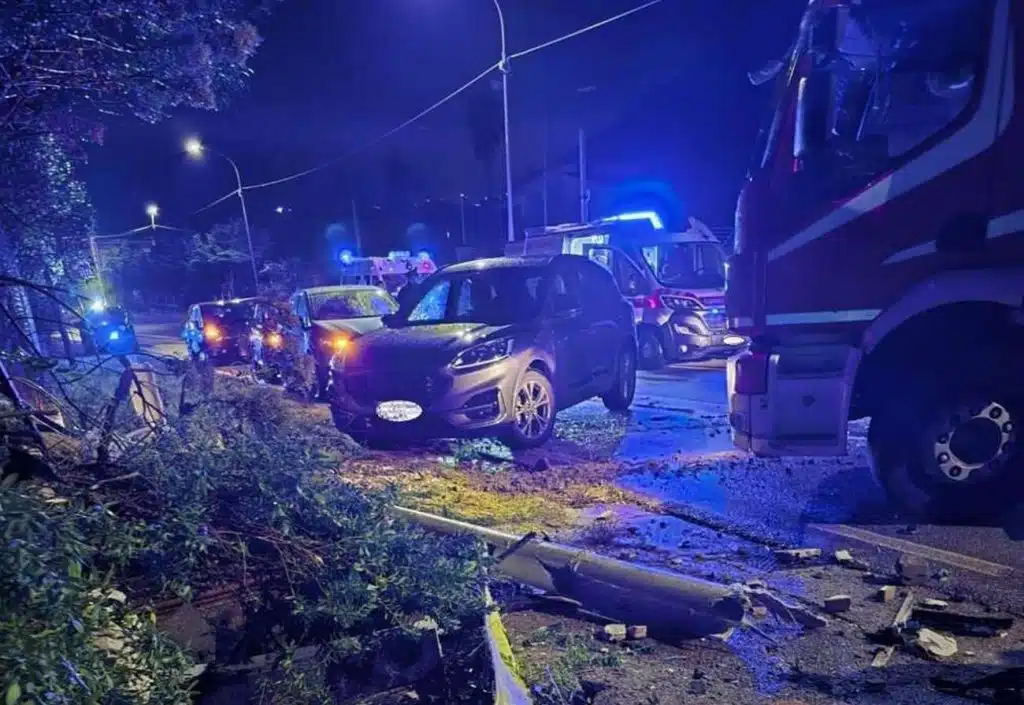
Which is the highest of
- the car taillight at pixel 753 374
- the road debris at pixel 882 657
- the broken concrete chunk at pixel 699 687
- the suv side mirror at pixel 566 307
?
the suv side mirror at pixel 566 307

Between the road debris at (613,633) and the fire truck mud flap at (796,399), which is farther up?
the fire truck mud flap at (796,399)

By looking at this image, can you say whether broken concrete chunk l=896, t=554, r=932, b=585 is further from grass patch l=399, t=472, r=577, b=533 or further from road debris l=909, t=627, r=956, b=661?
grass patch l=399, t=472, r=577, b=533

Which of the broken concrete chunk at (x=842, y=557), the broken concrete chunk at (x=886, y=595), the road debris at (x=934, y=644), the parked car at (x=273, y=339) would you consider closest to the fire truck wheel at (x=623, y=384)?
the broken concrete chunk at (x=842, y=557)

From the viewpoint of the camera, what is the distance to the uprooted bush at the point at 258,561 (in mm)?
2596

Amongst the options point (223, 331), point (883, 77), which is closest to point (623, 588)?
point (883, 77)

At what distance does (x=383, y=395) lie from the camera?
6957 millimetres

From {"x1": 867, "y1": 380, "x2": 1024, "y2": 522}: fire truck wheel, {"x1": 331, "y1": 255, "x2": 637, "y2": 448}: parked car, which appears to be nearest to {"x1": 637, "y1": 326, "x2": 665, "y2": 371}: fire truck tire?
{"x1": 331, "y1": 255, "x2": 637, "y2": 448}: parked car

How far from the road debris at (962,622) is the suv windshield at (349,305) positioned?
9.35 meters

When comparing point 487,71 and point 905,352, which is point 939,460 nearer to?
point 905,352

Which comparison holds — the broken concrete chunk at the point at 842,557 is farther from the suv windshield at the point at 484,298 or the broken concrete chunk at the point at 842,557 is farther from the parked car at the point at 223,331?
the parked car at the point at 223,331

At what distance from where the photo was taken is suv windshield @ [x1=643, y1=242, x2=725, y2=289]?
1341cm

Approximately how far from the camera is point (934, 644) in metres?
3.11

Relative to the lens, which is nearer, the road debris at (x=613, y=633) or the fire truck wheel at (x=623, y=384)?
the road debris at (x=613, y=633)

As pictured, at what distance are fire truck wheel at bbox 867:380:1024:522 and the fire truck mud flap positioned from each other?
0.38m
